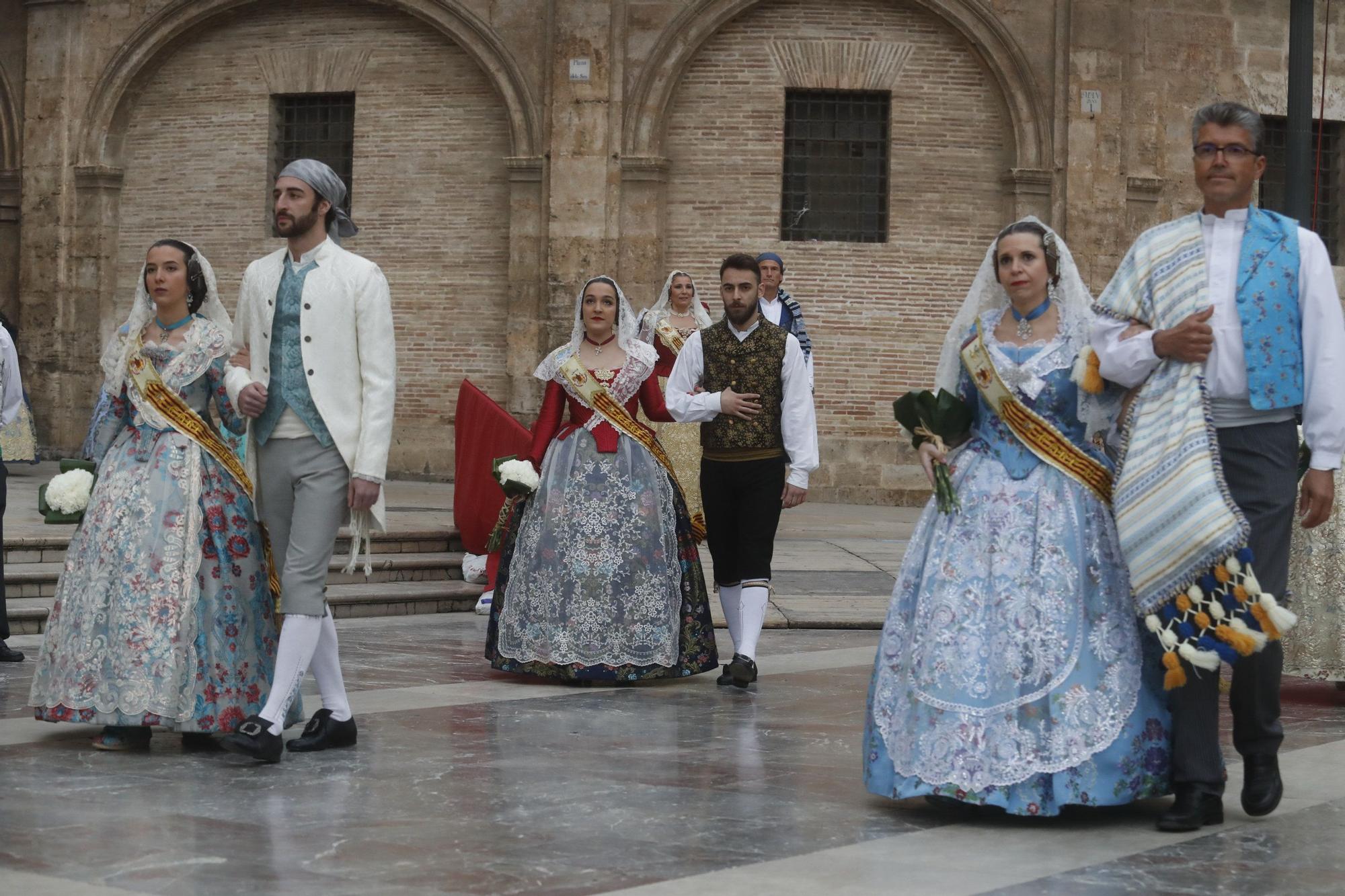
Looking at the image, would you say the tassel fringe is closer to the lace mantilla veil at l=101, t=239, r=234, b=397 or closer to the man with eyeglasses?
the man with eyeglasses

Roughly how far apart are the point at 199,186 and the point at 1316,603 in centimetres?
1449

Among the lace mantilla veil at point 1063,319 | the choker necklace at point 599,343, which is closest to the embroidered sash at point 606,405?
the choker necklace at point 599,343

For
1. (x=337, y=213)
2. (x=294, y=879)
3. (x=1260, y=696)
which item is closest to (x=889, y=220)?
(x=337, y=213)

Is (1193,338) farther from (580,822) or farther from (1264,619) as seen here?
(580,822)

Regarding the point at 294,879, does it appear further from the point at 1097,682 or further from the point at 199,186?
the point at 199,186

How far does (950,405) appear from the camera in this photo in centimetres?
550

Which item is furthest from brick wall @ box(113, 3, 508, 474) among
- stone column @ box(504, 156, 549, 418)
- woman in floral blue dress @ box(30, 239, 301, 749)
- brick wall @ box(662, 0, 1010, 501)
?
woman in floral blue dress @ box(30, 239, 301, 749)

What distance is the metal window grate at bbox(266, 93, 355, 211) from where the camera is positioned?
19.2 metres

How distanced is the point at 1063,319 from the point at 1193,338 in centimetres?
58

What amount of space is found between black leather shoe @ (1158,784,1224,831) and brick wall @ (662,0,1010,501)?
13.1 m

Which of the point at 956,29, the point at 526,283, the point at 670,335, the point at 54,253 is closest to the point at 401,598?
the point at 670,335

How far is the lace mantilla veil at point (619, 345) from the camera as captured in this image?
837cm

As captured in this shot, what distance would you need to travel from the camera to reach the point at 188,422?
6312 millimetres

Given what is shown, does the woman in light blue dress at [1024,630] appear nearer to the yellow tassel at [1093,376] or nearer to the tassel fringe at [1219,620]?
the yellow tassel at [1093,376]
